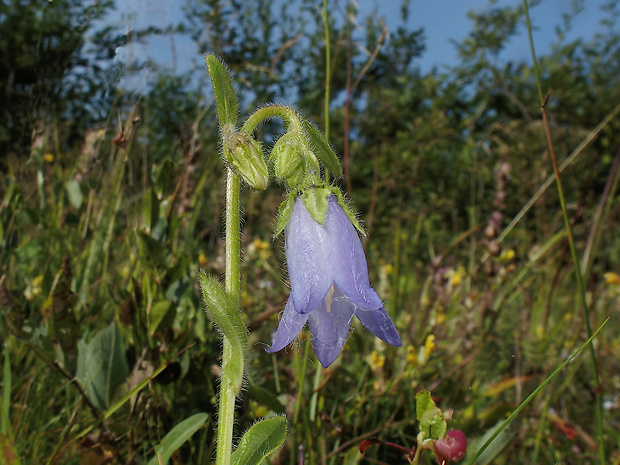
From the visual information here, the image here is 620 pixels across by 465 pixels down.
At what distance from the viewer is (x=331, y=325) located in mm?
843

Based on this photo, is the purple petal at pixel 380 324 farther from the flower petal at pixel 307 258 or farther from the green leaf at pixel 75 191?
the green leaf at pixel 75 191

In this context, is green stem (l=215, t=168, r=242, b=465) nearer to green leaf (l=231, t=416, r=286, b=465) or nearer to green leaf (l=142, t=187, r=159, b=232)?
green leaf (l=231, t=416, r=286, b=465)

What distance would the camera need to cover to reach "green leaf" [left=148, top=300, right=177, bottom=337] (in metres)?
1.20

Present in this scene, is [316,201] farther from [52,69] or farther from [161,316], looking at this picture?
[52,69]

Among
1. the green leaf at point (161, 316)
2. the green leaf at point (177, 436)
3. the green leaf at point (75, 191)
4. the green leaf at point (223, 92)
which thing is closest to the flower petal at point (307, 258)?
the green leaf at point (223, 92)

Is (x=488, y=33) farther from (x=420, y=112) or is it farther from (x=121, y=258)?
(x=121, y=258)

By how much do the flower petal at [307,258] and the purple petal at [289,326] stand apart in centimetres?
4

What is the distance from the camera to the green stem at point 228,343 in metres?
0.78

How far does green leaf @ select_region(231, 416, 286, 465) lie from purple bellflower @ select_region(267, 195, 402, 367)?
14cm

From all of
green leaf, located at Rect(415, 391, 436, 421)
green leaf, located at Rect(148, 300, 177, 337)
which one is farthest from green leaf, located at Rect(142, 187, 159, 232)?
green leaf, located at Rect(415, 391, 436, 421)

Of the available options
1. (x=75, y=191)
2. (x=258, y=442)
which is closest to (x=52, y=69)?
(x=75, y=191)

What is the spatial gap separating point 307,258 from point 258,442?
0.30 m

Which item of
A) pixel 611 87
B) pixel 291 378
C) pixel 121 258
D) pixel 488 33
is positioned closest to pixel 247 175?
pixel 291 378

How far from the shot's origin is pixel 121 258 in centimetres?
219
